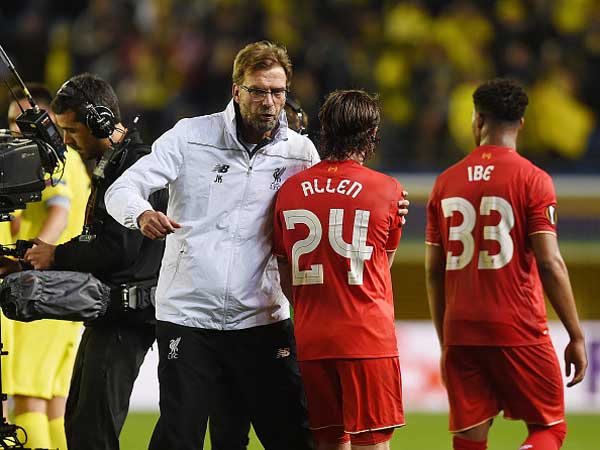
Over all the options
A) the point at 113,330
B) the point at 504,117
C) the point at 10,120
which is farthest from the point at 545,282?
the point at 10,120

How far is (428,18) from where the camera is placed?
1360 cm

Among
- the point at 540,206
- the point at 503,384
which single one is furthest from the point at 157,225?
the point at 503,384

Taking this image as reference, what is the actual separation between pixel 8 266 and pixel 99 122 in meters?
0.73

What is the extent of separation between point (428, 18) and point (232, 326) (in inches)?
370

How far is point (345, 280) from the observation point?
4.66 metres

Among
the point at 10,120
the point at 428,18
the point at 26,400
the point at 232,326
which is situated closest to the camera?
the point at 232,326

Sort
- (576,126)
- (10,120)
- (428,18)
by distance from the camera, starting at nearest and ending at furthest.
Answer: (10,120) < (576,126) < (428,18)

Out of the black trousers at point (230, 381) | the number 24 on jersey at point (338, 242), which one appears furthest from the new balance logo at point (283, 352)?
the number 24 on jersey at point (338, 242)

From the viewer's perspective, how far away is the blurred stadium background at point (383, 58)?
39.8 feet

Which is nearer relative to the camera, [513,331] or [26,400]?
[513,331]

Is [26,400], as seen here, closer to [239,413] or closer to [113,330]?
[113,330]

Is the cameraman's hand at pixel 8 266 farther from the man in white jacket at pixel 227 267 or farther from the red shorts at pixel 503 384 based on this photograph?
the red shorts at pixel 503 384

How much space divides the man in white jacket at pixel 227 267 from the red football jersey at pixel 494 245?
85cm

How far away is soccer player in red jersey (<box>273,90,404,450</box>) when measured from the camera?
183 inches
